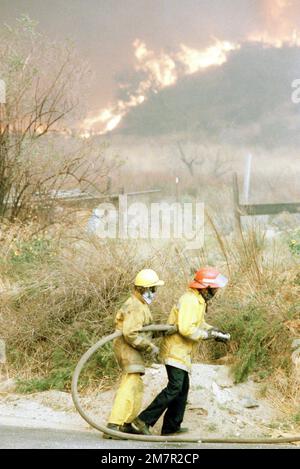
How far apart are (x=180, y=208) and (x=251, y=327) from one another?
7.20m

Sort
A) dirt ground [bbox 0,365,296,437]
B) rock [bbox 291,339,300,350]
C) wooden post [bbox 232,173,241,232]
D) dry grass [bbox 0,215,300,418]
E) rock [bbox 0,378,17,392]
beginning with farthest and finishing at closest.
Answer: wooden post [bbox 232,173,241,232] < rock [bbox 0,378,17,392] < dry grass [bbox 0,215,300,418] < rock [bbox 291,339,300,350] < dirt ground [bbox 0,365,296,437]

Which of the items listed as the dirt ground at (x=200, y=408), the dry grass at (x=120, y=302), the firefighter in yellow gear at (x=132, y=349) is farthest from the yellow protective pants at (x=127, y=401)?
the dry grass at (x=120, y=302)

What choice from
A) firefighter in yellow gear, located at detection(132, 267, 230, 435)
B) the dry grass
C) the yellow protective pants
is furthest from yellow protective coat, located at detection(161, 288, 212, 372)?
the dry grass

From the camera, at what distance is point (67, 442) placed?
553 centimetres

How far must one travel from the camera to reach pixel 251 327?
270 inches

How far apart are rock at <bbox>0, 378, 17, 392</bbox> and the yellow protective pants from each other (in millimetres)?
1869

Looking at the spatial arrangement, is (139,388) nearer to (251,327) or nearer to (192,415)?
(192,415)

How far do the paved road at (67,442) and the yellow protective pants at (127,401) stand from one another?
0.19m

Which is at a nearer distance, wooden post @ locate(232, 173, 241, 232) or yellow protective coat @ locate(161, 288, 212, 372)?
yellow protective coat @ locate(161, 288, 212, 372)

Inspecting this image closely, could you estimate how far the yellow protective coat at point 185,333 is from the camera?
570cm

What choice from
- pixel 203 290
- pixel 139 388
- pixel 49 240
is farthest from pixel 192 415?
pixel 49 240

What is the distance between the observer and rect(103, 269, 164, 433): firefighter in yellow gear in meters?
5.64

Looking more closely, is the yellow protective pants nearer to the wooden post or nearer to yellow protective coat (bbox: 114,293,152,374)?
yellow protective coat (bbox: 114,293,152,374)

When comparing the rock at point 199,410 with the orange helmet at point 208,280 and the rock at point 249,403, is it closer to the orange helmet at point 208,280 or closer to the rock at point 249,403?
the rock at point 249,403
